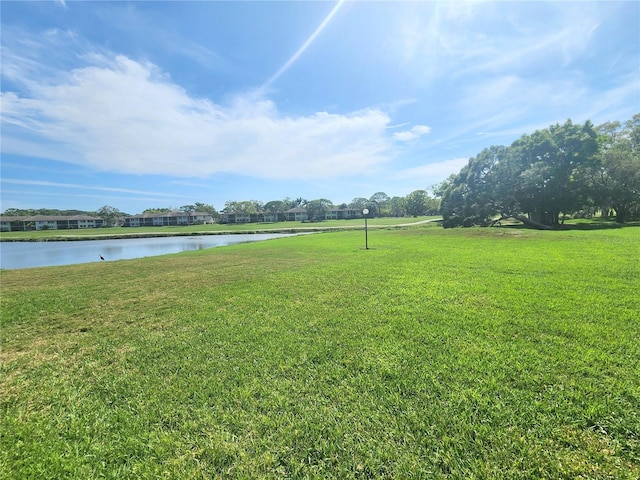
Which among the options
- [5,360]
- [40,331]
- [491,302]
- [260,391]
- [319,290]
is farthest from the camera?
[319,290]

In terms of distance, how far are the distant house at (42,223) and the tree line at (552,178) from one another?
105 meters

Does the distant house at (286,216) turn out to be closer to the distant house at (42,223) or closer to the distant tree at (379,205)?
the distant tree at (379,205)

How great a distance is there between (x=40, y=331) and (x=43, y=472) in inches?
150

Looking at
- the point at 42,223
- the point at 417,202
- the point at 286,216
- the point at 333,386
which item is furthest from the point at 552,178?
the point at 42,223

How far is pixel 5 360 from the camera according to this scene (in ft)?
12.3

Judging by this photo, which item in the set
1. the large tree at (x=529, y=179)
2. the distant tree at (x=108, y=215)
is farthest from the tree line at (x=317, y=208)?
the large tree at (x=529, y=179)

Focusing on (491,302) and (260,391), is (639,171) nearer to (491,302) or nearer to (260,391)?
(491,302)

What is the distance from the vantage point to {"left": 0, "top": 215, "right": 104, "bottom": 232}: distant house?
75.3 meters

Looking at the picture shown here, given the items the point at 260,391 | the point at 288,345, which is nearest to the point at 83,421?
the point at 260,391

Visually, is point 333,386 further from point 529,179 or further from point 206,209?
point 206,209

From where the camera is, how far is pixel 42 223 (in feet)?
261

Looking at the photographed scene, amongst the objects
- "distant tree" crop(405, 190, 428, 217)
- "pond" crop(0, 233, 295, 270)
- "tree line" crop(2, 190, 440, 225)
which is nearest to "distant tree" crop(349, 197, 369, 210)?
"tree line" crop(2, 190, 440, 225)

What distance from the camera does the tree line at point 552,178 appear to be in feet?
88.4

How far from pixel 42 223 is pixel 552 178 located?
114 metres
